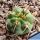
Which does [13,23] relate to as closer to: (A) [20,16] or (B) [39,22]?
(A) [20,16]

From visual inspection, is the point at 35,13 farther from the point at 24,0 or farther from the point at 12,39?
the point at 12,39

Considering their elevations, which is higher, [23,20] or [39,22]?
[23,20]

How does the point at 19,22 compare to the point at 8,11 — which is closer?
the point at 19,22

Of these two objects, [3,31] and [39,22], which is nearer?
[3,31]

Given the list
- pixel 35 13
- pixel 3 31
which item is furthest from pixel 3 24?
pixel 35 13

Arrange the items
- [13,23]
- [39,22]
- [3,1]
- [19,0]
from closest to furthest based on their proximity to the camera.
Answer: [13,23] < [39,22] < [3,1] < [19,0]

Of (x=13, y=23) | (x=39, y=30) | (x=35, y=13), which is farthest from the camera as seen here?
(x=35, y=13)
